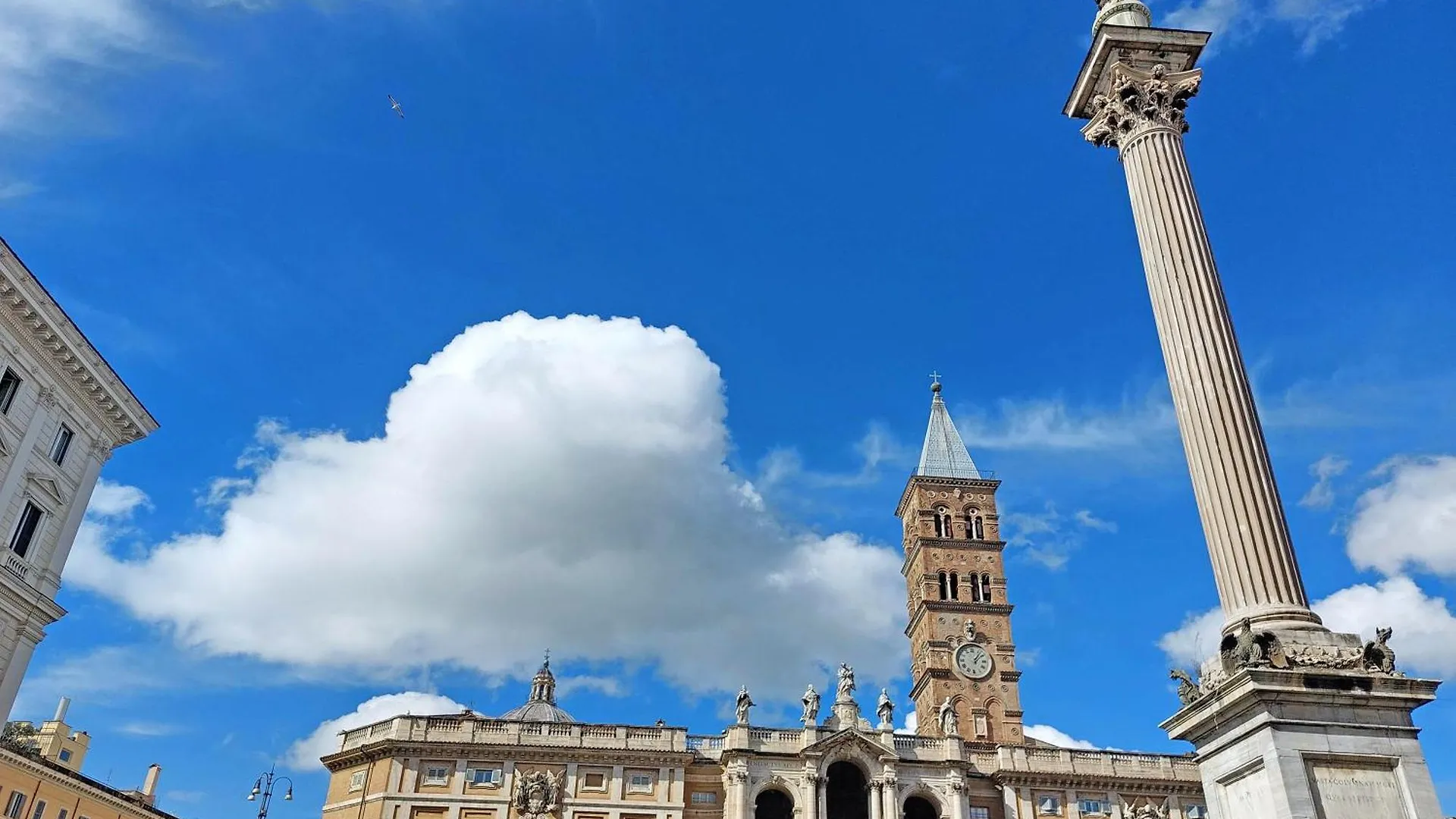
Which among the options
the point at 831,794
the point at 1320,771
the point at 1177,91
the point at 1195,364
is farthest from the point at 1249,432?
the point at 831,794

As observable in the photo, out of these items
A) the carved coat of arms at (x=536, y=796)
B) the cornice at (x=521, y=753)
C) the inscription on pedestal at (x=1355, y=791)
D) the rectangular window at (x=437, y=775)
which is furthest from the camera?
the cornice at (x=521, y=753)

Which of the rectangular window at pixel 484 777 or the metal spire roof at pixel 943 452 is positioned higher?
the metal spire roof at pixel 943 452

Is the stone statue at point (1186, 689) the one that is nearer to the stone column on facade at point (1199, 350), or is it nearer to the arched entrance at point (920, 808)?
the stone column on facade at point (1199, 350)

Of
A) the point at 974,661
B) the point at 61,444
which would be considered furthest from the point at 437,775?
the point at 974,661

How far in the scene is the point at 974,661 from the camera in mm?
66938

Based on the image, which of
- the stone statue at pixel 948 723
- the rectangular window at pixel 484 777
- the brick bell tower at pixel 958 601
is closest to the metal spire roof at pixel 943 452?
the brick bell tower at pixel 958 601

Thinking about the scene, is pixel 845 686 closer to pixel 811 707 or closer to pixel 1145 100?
pixel 811 707

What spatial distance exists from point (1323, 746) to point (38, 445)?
114ft

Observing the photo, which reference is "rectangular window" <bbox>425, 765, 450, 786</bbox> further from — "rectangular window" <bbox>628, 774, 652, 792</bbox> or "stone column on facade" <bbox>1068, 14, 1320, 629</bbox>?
"stone column on facade" <bbox>1068, 14, 1320, 629</bbox>

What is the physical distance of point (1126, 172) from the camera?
16.4 metres

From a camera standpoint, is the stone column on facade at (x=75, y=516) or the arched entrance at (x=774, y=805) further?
the arched entrance at (x=774, y=805)

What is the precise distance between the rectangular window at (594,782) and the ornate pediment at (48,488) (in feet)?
93.1

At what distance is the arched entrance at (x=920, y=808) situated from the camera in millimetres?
52531

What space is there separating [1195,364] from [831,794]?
44.5m
